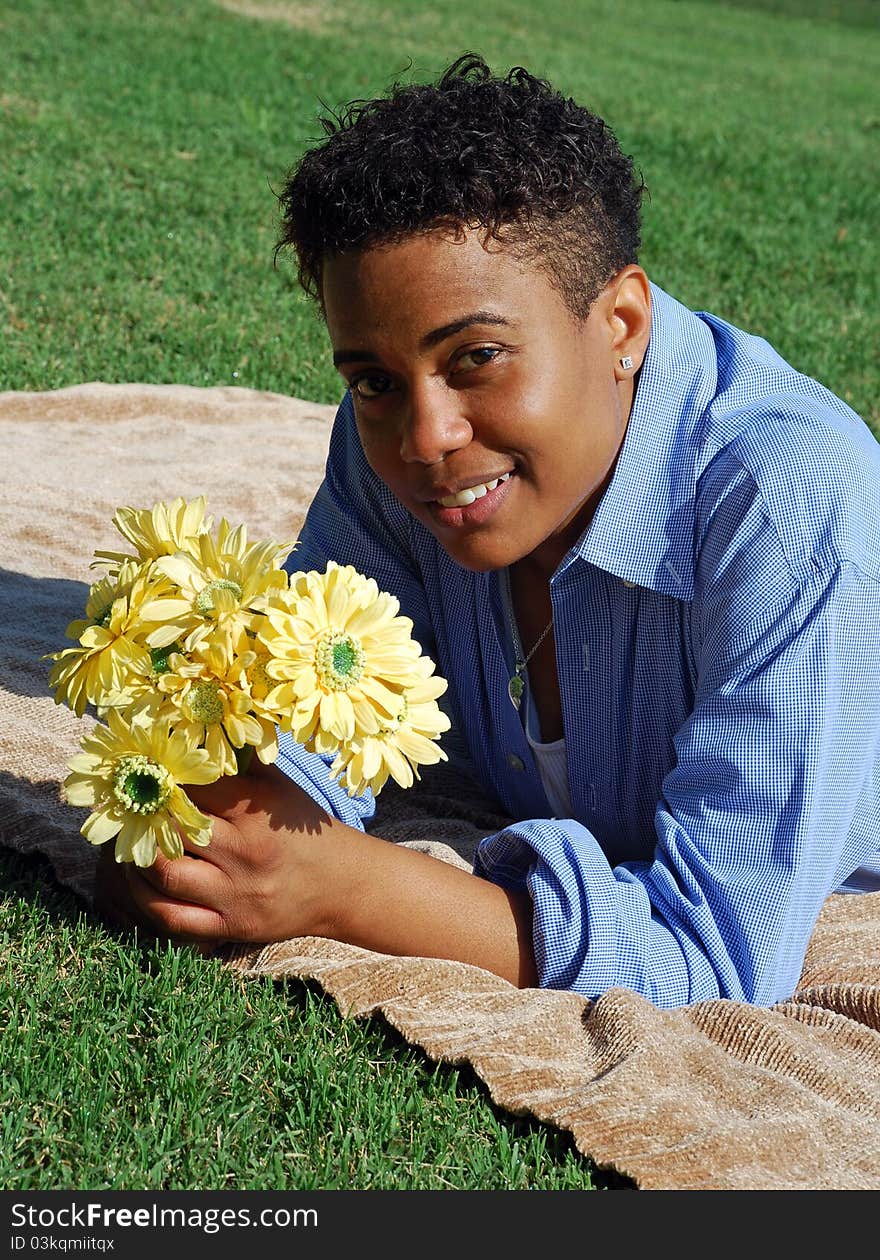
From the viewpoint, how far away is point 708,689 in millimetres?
2678

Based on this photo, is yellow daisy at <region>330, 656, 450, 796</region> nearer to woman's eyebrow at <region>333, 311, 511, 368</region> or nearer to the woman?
the woman

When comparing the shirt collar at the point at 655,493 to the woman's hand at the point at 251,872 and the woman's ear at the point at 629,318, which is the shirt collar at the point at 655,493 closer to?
the woman's ear at the point at 629,318

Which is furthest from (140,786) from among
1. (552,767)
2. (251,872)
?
(552,767)

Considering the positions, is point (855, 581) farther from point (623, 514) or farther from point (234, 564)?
point (234, 564)

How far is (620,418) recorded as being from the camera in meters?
2.90

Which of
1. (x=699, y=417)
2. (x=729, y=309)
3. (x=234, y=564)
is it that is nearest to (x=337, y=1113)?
(x=234, y=564)

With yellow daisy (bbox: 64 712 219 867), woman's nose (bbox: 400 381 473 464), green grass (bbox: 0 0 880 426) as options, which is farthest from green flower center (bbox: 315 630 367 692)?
green grass (bbox: 0 0 880 426)

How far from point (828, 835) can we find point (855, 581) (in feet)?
1.44

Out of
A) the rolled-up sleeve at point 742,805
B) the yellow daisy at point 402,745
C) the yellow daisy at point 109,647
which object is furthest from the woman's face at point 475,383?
the yellow daisy at point 109,647

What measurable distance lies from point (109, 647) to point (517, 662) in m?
1.06

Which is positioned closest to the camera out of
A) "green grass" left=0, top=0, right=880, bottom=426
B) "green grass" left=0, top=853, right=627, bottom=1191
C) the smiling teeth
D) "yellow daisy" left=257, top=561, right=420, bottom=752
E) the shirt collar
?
"yellow daisy" left=257, top=561, right=420, bottom=752

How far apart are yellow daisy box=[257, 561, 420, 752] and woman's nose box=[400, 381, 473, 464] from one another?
404 millimetres

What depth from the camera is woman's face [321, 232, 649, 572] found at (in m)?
2.57

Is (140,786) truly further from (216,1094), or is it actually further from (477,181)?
(477,181)
